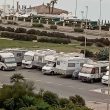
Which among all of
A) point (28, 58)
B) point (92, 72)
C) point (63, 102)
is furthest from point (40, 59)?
point (63, 102)

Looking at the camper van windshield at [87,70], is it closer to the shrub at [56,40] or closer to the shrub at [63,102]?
the shrub at [63,102]

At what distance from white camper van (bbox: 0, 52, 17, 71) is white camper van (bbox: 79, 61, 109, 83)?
860cm

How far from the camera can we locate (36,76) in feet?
168

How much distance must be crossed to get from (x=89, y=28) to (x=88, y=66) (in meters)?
54.8

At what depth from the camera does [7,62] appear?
54.5 meters

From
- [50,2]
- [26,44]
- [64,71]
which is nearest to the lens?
[64,71]

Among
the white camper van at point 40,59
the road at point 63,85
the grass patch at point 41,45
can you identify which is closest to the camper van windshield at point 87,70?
the road at point 63,85

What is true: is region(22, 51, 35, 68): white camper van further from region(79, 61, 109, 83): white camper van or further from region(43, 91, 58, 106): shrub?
region(43, 91, 58, 106): shrub

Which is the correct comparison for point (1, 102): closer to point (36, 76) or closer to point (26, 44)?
point (36, 76)

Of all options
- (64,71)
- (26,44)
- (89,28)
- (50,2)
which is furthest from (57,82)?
(50,2)

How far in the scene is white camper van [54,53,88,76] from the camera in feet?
168

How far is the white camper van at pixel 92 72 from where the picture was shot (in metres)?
49.0

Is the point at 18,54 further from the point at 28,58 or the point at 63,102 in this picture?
the point at 63,102

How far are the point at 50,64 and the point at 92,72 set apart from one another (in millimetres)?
6069
